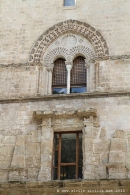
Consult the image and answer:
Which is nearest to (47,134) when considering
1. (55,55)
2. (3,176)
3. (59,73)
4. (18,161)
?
(18,161)

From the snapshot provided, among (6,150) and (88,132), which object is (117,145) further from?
(6,150)

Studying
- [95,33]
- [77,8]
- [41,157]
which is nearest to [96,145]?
[41,157]

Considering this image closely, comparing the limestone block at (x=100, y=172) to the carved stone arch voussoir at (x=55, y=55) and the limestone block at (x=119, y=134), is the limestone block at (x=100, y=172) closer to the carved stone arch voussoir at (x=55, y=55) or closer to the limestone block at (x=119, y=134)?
the limestone block at (x=119, y=134)

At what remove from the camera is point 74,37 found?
1369 centimetres

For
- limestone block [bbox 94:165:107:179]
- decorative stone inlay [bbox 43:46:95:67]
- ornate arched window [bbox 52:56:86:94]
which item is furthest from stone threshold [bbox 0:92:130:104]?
limestone block [bbox 94:165:107:179]

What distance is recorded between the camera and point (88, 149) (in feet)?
38.2

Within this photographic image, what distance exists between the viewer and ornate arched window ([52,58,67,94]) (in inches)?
519

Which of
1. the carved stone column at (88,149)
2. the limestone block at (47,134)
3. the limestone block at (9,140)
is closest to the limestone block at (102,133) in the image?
the carved stone column at (88,149)

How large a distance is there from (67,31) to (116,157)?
449 centimetres

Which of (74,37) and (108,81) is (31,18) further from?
(108,81)

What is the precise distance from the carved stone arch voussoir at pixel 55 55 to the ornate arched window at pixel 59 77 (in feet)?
0.53

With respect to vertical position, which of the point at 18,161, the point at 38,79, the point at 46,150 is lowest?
the point at 18,161

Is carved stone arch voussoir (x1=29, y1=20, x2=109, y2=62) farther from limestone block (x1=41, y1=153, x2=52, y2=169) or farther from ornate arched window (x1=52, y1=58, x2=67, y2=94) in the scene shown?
limestone block (x1=41, y1=153, x2=52, y2=169)

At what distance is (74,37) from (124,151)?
13.6ft
